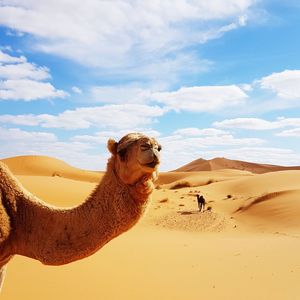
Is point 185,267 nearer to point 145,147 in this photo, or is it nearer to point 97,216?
point 97,216

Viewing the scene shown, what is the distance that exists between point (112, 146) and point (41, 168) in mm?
68197

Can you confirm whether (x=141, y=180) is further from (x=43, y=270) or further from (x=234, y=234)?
(x=234, y=234)

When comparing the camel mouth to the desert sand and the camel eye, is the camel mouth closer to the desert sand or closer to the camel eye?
the camel eye

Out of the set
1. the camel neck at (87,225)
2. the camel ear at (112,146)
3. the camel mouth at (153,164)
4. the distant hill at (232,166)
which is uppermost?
the distant hill at (232,166)

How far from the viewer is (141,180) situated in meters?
3.75

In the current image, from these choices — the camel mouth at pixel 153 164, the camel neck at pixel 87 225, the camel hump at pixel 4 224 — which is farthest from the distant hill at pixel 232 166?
the camel mouth at pixel 153 164

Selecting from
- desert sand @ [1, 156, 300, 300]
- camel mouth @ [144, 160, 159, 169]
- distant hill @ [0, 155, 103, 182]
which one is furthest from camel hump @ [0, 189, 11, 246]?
distant hill @ [0, 155, 103, 182]

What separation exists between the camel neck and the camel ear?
4.6 inches

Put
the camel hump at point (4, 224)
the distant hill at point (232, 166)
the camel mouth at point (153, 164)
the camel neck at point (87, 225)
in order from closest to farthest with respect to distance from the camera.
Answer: the camel mouth at point (153, 164) < the camel neck at point (87, 225) < the camel hump at point (4, 224) < the distant hill at point (232, 166)

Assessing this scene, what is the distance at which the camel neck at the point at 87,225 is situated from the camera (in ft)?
12.8

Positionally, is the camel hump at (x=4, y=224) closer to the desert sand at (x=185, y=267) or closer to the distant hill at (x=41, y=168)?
the desert sand at (x=185, y=267)

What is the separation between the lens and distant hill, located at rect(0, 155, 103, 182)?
6575 cm

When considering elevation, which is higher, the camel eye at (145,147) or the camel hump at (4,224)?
the camel eye at (145,147)

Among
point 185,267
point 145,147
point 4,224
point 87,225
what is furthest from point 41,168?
point 145,147
